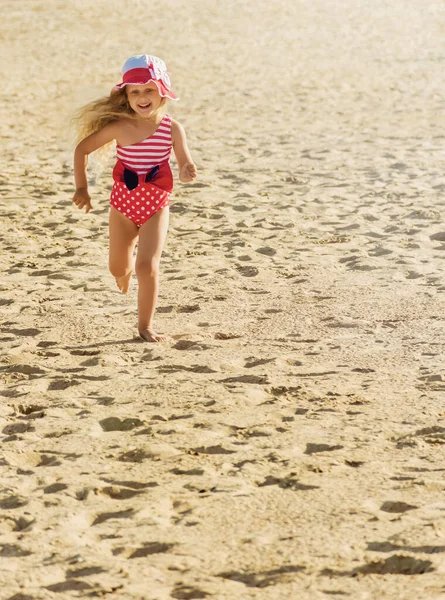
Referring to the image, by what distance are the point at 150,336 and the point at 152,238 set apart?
537 mm

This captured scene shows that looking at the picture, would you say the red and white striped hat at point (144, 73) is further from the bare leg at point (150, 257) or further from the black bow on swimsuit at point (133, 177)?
the bare leg at point (150, 257)

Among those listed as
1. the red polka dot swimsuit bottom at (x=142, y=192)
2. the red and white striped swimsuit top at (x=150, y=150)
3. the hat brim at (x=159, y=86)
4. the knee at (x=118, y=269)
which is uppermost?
the hat brim at (x=159, y=86)

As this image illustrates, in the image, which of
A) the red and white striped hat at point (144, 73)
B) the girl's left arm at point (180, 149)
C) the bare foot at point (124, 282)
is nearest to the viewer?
the red and white striped hat at point (144, 73)

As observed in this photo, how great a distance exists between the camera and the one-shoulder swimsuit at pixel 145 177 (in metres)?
5.46

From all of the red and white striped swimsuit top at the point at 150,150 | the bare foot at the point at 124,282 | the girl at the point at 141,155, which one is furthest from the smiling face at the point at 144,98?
the bare foot at the point at 124,282

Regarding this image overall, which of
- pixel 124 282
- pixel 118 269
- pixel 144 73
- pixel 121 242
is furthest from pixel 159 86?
pixel 124 282

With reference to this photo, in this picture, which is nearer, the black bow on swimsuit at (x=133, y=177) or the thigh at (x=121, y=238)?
the black bow on swimsuit at (x=133, y=177)

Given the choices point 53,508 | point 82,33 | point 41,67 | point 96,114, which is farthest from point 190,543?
point 82,33

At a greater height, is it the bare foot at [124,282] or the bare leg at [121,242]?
the bare leg at [121,242]

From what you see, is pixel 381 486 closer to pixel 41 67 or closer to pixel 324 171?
pixel 324 171

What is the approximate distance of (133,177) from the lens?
5496mm

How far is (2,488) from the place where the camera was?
3.86m

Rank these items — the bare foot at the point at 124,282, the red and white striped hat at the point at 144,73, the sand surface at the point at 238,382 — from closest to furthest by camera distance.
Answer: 1. the sand surface at the point at 238,382
2. the red and white striped hat at the point at 144,73
3. the bare foot at the point at 124,282

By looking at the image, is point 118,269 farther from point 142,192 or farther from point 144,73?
point 144,73
